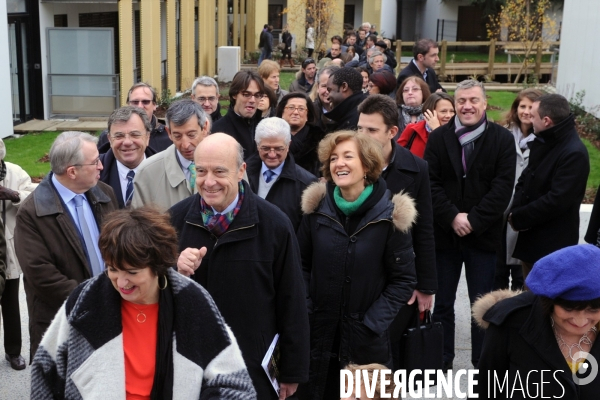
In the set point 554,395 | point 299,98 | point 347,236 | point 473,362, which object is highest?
point 299,98

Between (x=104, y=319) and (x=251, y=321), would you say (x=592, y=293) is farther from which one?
(x=104, y=319)

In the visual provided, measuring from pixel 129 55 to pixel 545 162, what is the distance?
45.5ft

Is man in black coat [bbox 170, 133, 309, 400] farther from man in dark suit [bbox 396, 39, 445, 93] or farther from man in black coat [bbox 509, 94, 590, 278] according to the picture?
man in dark suit [bbox 396, 39, 445, 93]

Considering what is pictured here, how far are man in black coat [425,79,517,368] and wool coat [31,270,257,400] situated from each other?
333 centimetres

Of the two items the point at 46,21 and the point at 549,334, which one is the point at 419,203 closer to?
the point at 549,334

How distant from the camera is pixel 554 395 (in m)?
3.33

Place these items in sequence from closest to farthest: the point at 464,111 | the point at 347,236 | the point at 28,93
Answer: the point at 347,236
the point at 464,111
the point at 28,93

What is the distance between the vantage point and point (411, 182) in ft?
17.3

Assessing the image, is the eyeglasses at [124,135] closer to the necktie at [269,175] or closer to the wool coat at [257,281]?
the necktie at [269,175]

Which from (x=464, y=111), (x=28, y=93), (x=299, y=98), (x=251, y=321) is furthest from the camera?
(x=28, y=93)

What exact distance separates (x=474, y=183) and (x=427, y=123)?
0.95 metres

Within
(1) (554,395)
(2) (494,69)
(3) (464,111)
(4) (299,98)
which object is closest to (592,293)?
(1) (554,395)

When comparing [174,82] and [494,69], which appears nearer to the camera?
[174,82]

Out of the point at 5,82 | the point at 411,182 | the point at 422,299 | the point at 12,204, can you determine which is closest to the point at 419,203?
the point at 411,182
